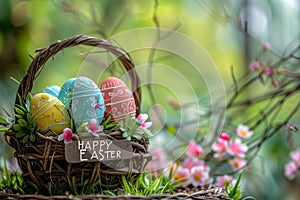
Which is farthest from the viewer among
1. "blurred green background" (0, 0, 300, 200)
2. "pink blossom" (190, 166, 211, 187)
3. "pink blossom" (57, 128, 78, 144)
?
"blurred green background" (0, 0, 300, 200)

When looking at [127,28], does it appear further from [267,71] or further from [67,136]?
[67,136]

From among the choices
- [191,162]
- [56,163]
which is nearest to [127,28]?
[191,162]

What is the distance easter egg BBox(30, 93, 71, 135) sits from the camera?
0.77 m

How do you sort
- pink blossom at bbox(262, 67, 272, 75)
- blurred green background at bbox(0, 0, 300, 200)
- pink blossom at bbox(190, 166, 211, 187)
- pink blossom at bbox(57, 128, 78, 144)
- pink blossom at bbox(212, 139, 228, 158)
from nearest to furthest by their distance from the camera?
pink blossom at bbox(57, 128, 78, 144) → pink blossom at bbox(190, 166, 211, 187) → pink blossom at bbox(212, 139, 228, 158) → pink blossom at bbox(262, 67, 272, 75) → blurred green background at bbox(0, 0, 300, 200)

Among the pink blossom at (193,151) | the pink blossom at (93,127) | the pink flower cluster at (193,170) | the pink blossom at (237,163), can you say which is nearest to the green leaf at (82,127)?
the pink blossom at (93,127)

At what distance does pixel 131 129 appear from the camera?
792 millimetres

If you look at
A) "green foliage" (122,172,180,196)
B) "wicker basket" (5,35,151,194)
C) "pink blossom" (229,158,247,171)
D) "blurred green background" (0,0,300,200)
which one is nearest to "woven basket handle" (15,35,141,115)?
"wicker basket" (5,35,151,194)

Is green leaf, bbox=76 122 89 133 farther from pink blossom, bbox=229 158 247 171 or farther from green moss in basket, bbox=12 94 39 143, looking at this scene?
pink blossom, bbox=229 158 247 171

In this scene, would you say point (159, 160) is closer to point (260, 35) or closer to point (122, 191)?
point (122, 191)

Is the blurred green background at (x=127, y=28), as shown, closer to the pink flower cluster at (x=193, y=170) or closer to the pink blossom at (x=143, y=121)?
the pink flower cluster at (x=193, y=170)

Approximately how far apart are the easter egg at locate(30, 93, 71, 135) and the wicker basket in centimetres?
3

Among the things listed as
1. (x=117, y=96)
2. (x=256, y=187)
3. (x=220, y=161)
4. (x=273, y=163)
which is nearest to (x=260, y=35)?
(x=273, y=163)

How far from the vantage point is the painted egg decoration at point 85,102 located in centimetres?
79

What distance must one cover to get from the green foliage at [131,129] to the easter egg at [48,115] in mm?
95
